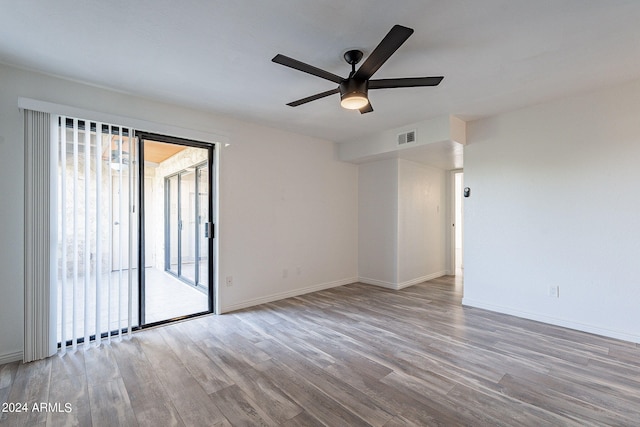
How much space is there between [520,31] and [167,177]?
5843 millimetres

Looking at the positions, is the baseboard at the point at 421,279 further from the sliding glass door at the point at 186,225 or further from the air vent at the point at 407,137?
the sliding glass door at the point at 186,225

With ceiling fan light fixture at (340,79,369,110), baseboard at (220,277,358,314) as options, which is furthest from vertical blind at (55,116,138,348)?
ceiling fan light fixture at (340,79,369,110)

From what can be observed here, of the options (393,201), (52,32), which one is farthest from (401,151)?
(52,32)

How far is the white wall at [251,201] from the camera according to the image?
2447 millimetres

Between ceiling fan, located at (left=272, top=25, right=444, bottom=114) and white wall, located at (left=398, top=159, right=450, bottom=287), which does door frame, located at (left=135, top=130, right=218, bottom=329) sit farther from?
white wall, located at (left=398, top=159, right=450, bottom=287)

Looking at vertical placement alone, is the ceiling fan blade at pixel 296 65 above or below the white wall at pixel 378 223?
above

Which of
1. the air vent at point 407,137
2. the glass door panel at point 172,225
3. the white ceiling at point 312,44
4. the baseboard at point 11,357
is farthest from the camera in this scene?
the glass door panel at point 172,225

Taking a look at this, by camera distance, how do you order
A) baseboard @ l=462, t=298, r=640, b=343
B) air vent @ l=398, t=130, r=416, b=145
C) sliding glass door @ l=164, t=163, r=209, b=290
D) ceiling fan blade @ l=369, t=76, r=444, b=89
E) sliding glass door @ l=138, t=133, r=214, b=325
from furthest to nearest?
sliding glass door @ l=164, t=163, r=209, b=290, air vent @ l=398, t=130, r=416, b=145, sliding glass door @ l=138, t=133, r=214, b=325, baseboard @ l=462, t=298, r=640, b=343, ceiling fan blade @ l=369, t=76, r=444, b=89

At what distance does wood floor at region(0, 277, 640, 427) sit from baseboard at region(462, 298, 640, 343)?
0.35 ft

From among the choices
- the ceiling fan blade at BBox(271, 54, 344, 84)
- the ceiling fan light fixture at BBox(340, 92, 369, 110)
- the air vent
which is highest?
the air vent

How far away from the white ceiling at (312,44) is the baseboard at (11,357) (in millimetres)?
2406

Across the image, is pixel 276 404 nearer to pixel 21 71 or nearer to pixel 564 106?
pixel 21 71

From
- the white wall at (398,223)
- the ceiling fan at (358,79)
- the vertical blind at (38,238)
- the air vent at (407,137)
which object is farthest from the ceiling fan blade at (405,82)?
the vertical blind at (38,238)

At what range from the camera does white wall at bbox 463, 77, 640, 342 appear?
9.32ft
